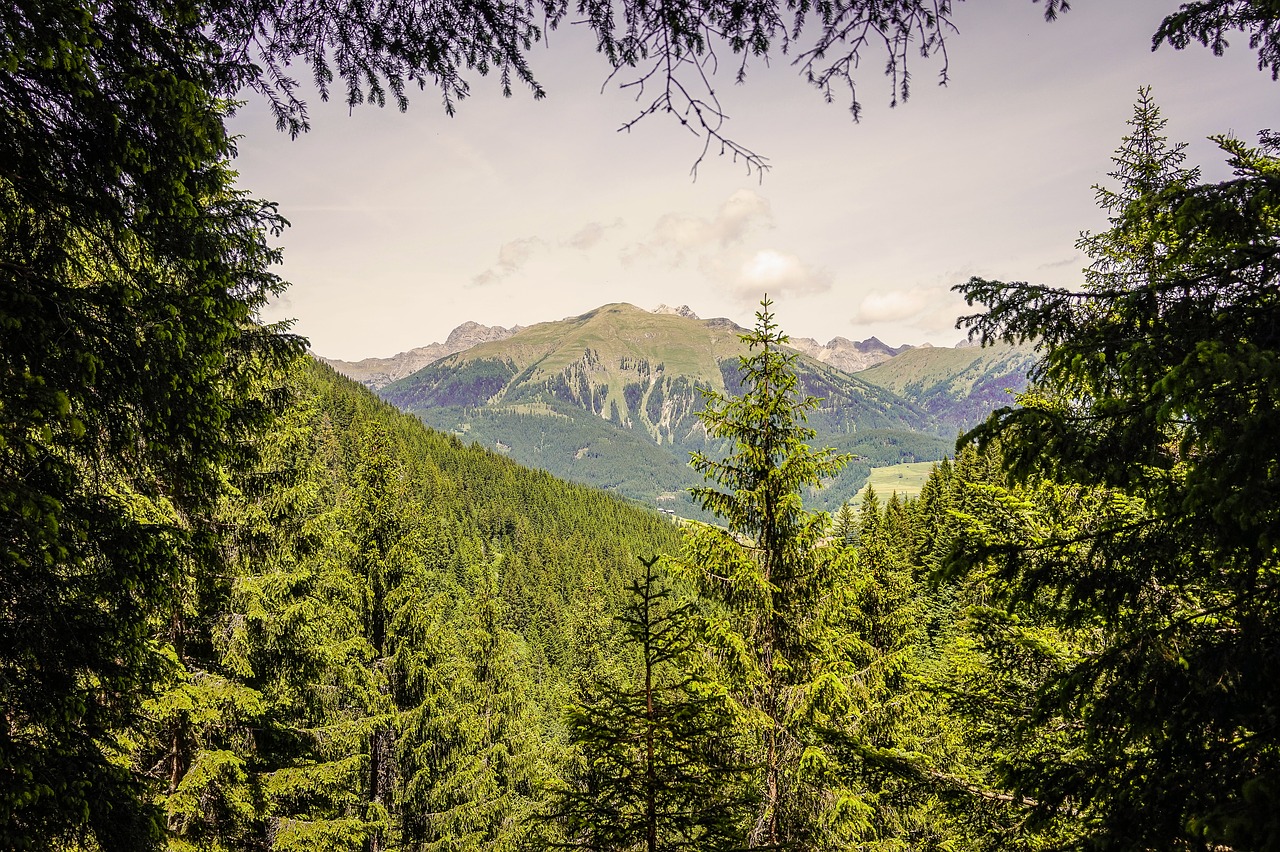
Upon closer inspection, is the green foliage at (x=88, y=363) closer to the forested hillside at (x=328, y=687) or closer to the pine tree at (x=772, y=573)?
the forested hillside at (x=328, y=687)

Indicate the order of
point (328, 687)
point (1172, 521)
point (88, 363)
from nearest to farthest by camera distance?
point (88, 363)
point (1172, 521)
point (328, 687)

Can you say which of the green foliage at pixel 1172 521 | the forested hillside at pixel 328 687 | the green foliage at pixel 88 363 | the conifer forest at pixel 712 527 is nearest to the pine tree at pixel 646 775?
the conifer forest at pixel 712 527

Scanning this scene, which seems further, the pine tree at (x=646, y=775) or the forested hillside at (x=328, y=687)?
the forested hillside at (x=328, y=687)

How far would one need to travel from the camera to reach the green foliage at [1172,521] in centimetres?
262

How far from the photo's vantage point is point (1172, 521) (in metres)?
3.29

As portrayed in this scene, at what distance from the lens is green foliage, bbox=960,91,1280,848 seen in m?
2.62

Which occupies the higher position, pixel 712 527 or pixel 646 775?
pixel 712 527

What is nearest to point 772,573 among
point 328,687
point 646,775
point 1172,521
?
point 646,775

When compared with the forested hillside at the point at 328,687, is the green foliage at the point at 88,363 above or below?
above

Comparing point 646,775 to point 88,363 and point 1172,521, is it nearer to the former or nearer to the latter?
point 1172,521

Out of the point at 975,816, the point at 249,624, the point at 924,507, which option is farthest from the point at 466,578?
the point at 975,816

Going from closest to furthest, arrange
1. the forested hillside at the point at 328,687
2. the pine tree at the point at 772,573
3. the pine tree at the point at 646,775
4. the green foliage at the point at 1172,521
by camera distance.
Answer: the green foliage at the point at 1172,521, the pine tree at the point at 646,775, the pine tree at the point at 772,573, the forested hillside at the point at 328,687

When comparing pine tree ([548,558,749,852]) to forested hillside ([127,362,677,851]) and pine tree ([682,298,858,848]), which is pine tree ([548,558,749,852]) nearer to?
forested hillside ([127,362,677,851])

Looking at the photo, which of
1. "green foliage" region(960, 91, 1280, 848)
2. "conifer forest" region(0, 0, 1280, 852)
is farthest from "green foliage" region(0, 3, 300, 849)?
"green foliage" region(960, 91, 1280, 848)
